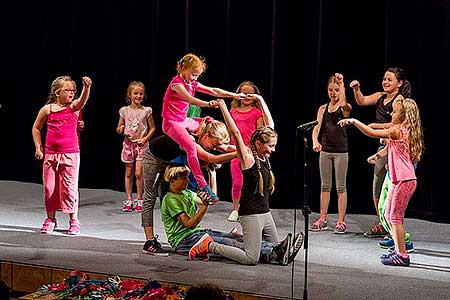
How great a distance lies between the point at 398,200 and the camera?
200 inches

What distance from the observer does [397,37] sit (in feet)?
21.6

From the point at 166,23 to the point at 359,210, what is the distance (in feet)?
7.68

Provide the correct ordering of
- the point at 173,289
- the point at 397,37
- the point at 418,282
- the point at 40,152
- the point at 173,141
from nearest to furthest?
the point at 173,289 → the point at 418,282 → the point at 173,141 → the point at 40,152 → the point at 397,37

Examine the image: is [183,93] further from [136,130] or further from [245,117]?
[136,130]

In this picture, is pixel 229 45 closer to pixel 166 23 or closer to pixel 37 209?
pixel 166 23

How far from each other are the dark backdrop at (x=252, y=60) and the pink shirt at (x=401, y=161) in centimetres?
154

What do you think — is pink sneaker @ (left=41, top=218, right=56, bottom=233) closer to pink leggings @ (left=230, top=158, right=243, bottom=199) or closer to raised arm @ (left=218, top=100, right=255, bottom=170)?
pink leggings @ (left=230, top=158, right=243, bottom=199)

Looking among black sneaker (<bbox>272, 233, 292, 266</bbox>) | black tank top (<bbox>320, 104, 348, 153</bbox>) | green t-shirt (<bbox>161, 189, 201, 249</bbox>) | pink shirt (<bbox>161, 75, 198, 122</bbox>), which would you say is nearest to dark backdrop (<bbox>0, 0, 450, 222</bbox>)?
black tank top (<bbox>320, 104, 348, 153</bbox>)

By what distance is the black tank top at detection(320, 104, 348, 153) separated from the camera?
240 inches

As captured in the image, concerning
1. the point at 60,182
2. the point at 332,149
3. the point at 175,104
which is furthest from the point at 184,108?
the point at 332,149

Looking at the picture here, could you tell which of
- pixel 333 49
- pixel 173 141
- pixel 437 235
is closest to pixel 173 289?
pixel 173 141

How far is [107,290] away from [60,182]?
5.36 feet

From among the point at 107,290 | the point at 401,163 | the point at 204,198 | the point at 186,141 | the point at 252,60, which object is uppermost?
the point at 252,60

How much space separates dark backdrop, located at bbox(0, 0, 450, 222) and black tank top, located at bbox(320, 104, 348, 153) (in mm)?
706
